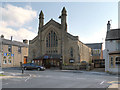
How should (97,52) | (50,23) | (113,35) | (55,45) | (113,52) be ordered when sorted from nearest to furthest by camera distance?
(113,52), (113,35), (55,45), (50,23), (97,52)

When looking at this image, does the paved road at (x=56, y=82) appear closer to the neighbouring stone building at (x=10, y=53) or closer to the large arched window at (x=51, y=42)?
the large arched window at (x=51, y=42)

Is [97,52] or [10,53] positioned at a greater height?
[97,52]

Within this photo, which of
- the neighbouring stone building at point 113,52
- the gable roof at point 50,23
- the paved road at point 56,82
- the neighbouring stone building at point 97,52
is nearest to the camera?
the paved road at point 56,82

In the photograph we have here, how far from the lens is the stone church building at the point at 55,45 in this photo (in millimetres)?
37000

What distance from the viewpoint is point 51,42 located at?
4053 centimetres

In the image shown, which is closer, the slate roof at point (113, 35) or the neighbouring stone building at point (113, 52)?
the neighbouring stone building at point (113, 52)

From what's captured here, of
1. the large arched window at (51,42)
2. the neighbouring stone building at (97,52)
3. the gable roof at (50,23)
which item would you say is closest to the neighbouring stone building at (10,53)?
the gable roof at (50,23)

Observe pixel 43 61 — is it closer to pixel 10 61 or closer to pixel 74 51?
pixel 74 51

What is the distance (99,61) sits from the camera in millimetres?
38906

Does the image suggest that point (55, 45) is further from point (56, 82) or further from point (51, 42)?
point (56, 82)

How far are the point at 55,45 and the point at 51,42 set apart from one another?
5.11 ft

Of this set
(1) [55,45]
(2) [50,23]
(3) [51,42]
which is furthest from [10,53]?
(2) [50,23]

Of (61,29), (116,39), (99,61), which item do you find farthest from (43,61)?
(116,39)

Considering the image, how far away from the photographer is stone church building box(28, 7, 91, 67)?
121ft
